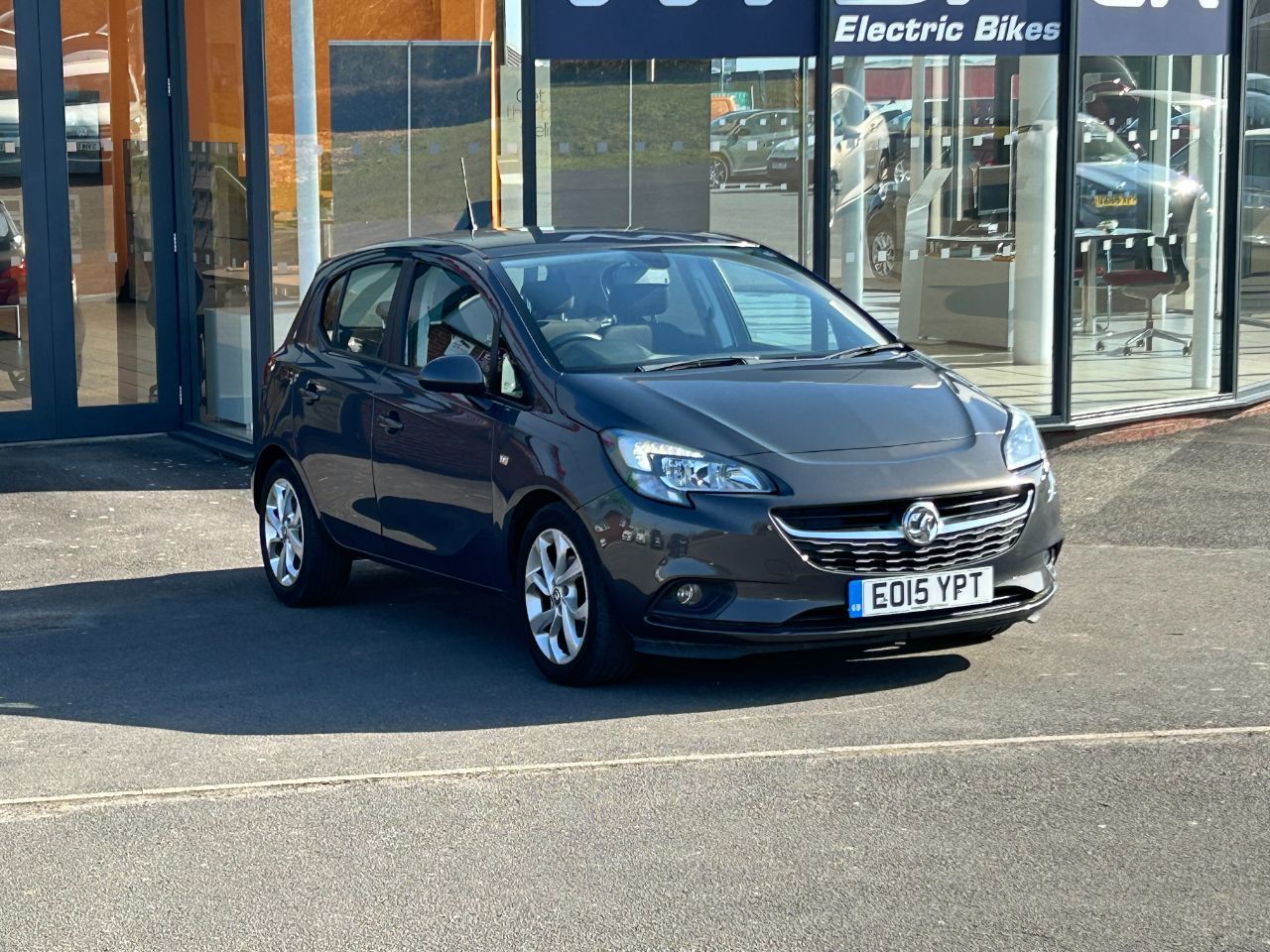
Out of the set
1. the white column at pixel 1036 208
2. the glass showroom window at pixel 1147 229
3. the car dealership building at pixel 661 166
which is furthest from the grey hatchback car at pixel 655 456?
the glass showroom window at pixel 1147 229

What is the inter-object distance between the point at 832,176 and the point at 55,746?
23.0 ft

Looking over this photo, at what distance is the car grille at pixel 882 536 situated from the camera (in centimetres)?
644

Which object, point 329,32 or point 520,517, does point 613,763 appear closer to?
point 520,517

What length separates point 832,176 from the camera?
39.6 ft

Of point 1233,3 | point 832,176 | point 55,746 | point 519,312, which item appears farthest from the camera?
point 1233,3

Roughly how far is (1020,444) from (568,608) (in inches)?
66.4

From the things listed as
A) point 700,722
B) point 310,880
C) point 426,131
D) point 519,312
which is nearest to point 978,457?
point 700,722

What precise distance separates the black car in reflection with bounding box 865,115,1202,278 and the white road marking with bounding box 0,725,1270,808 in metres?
6.66

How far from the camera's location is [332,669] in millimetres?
7480

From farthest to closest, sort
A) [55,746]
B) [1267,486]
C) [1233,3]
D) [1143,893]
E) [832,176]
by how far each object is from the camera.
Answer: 1. [1233,3]
2. [832,176]
3. [1267,486]
4. [55,746]
5. [1143,893]

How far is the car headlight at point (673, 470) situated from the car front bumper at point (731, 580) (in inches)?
1.7

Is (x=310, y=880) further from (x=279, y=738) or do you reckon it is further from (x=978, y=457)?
(x=978, y=457)

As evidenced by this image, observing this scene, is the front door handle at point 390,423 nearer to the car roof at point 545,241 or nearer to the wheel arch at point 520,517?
the car roof at point 545,241

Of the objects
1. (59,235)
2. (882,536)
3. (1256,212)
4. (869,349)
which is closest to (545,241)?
(869,349)
